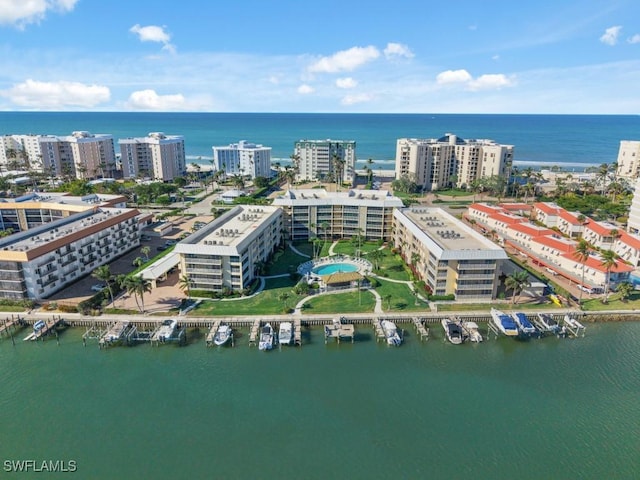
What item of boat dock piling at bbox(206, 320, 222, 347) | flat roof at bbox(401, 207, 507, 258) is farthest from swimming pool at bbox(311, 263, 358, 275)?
boat dock piling at bbox(206, 320, 222, 347)

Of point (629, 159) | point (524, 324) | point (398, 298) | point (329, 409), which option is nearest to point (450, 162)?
point (629, 159)

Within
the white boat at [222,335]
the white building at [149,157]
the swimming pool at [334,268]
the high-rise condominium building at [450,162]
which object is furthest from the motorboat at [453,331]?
the white building at [149,157]

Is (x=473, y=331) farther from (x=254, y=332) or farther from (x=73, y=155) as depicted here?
(x=73, y=155)

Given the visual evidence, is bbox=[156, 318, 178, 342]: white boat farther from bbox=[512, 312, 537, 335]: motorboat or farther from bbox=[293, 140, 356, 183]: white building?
bbox=[293, 140, 356, 183]: white building

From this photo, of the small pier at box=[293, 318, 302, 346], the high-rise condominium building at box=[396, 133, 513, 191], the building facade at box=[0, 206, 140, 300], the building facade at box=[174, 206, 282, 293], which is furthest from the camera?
the high-rise condominium building at box=[396, 133, 513, 191]

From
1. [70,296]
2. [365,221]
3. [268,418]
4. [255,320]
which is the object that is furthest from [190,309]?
[365,221]

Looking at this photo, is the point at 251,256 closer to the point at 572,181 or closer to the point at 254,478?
the point at 254,478
